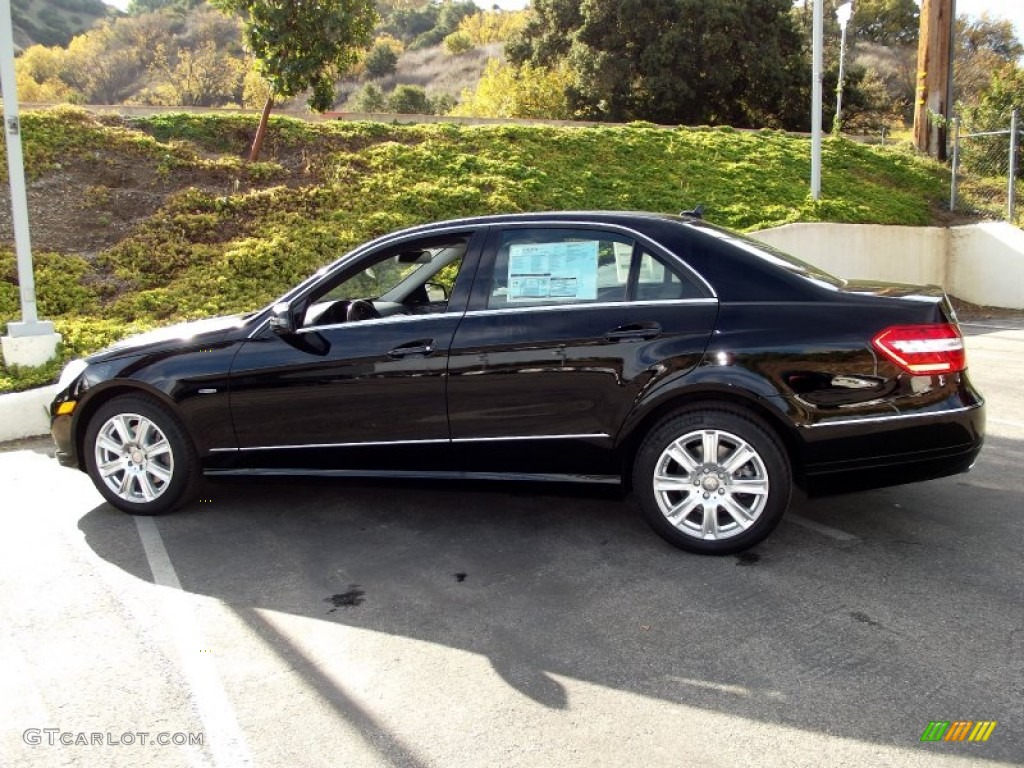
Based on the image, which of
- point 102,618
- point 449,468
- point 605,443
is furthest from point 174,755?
point 605,443

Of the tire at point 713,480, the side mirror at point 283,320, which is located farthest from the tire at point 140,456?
the tire at point 713,480

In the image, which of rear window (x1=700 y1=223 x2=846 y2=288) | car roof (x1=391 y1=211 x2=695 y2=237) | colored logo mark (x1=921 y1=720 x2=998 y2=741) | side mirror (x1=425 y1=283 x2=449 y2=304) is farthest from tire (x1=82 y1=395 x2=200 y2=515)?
colored logo mark (x1=921 y1=720 x2=998 y2=741)

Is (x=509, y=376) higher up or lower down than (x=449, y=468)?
higher up

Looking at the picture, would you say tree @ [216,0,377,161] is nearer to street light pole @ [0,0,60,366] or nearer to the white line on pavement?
street light pole @ [0,0,60,366]

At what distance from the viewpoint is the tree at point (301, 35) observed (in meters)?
12.3

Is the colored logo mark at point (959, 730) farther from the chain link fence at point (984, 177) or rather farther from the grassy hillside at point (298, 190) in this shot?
the chain link fence at point (984, 177)

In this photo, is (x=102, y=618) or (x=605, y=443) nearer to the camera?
(x=102, y=618)

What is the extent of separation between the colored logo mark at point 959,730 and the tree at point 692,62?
2658 cm

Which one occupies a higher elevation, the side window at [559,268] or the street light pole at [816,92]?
the street light pole at [816,92]

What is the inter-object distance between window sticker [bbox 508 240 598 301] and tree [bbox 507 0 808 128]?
968 inches

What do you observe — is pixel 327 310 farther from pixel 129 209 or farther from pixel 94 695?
pixel 129 209

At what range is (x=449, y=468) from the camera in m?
4.60

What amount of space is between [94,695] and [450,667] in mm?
1300

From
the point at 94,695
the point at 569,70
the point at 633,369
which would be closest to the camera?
the point at 94,695
